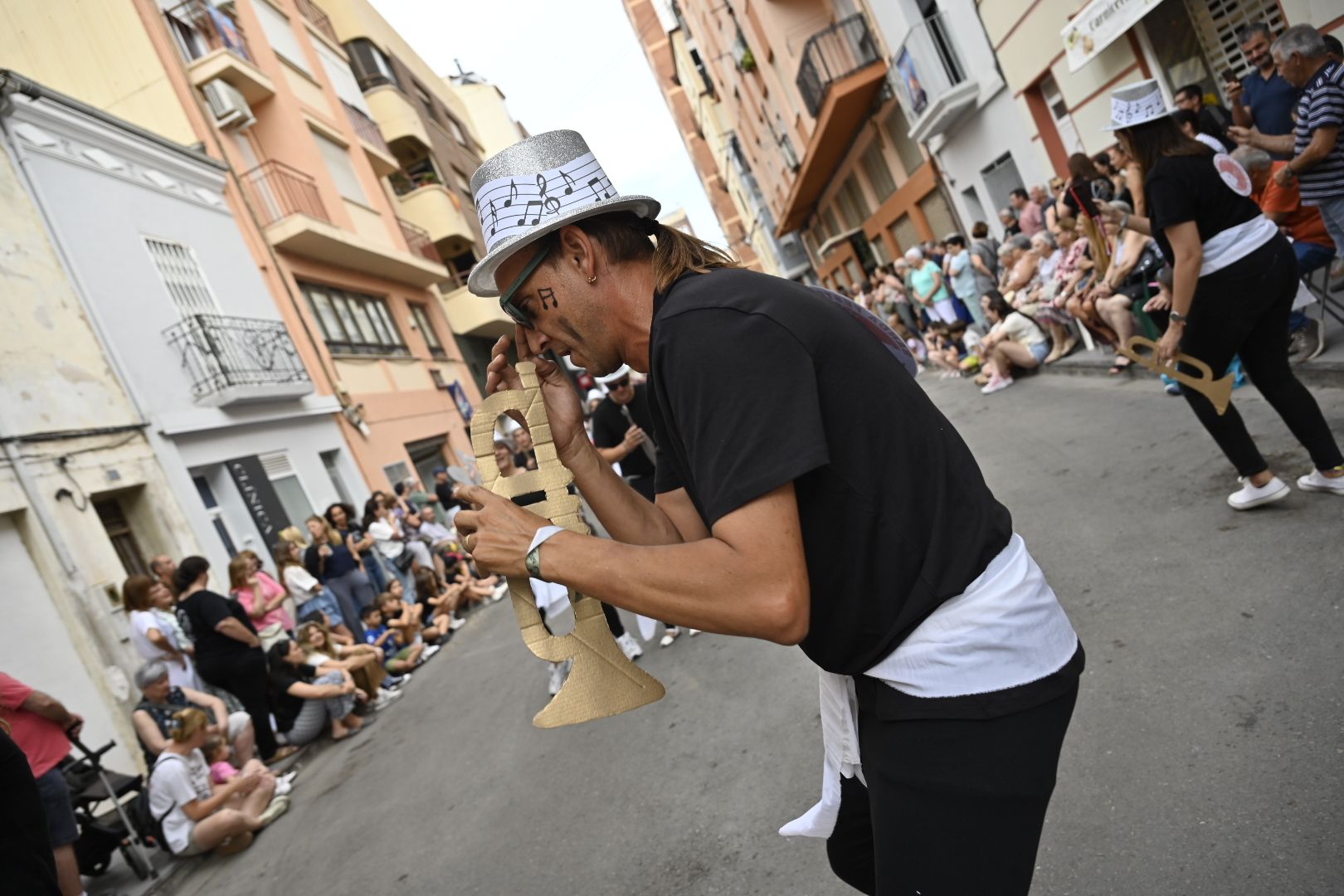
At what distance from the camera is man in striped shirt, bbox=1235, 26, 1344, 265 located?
5.55 metres

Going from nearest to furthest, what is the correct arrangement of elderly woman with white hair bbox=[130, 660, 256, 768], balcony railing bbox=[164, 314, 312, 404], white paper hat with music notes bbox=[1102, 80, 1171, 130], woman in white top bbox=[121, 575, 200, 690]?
white paper hat with music notes bbox=[1102, 80, 1171, 130], elderly woman with white hair bbox=[130, 660, 256, 768], woman in white top bbox=[121, 575, 200, 690], balcony railing bbox=[164, 314, 312, 404]

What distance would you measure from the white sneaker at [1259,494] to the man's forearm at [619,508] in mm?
3700

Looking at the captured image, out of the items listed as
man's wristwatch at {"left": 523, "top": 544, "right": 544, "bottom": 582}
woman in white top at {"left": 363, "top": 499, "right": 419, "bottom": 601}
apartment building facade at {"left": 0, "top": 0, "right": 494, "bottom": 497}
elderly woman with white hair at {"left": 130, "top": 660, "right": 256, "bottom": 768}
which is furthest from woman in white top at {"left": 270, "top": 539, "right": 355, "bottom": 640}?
man's wristwatch at {"left": 523, "top": 544, "right": 544, "bottom": 582}

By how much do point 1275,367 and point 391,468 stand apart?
55.3 ft

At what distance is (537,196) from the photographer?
173 cm

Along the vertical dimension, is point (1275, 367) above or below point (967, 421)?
above

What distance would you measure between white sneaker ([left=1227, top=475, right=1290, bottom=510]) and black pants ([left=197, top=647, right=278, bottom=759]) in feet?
23.6

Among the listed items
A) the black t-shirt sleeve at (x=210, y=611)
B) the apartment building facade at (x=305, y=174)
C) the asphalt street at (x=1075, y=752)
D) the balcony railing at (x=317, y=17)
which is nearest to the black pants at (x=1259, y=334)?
the asphalt street at (x=1075, y=752)

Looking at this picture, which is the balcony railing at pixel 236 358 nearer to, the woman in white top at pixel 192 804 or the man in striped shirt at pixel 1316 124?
the woman in white top at pixel 192 804

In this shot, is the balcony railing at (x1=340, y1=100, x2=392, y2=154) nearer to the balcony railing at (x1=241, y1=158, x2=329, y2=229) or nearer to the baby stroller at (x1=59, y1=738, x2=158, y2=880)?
the balcony railing at (x1=241, y1=158, x2=329, y2=229)

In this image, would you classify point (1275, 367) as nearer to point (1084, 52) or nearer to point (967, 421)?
point (967, 421)

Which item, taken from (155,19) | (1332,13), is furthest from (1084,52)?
(155,19)

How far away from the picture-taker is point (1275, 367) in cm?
404

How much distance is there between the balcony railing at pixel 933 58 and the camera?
1608cm
